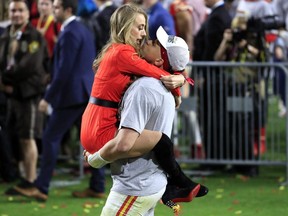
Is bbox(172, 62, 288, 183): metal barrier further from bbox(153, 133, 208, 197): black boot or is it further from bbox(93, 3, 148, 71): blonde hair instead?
bbox(153, 133, 208, 197): black boot

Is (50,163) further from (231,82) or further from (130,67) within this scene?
(130,67)

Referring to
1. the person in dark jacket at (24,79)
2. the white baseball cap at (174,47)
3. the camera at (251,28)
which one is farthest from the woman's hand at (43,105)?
the white baseball cap at (174,47)

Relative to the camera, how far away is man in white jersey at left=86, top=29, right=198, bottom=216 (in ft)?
17.9

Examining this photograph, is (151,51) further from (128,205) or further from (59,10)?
(59,10)

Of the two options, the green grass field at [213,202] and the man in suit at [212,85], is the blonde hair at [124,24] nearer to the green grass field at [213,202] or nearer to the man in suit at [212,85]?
the green grass field at [213,202]

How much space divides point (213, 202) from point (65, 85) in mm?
1954

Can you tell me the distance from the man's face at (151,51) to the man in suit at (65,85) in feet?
12.9

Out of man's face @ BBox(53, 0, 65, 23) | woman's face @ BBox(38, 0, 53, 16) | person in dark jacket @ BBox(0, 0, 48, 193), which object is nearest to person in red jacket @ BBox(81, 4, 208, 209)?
man's face @ BBox(53, 0, 65, 23)

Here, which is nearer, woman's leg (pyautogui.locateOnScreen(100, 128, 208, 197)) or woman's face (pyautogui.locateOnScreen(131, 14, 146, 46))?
woman's leg (pyautogui.locateOnScreen(100, 128, 208, 197))

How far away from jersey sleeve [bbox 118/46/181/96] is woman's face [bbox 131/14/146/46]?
0.27 feet

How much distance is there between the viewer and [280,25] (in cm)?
1203

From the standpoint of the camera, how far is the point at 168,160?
18.7 feet

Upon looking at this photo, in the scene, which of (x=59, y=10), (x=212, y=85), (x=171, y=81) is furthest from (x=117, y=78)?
(x=212, y=85)

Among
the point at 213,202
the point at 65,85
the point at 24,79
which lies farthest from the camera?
the point at 24,79
